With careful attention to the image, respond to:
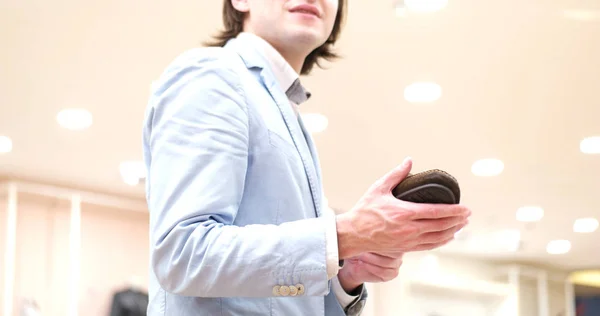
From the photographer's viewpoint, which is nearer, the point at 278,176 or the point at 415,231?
the point at 415,231

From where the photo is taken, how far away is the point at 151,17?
3807 mm

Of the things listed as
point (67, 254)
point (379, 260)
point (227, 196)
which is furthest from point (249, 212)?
point (67, 254)

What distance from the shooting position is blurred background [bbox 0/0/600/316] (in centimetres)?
389

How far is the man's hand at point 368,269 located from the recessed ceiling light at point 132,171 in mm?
4932

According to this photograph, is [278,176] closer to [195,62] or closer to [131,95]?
[195,62]

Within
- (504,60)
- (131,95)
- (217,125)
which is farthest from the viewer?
(131,95)

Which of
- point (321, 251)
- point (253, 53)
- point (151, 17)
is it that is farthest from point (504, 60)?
point (321, 251)

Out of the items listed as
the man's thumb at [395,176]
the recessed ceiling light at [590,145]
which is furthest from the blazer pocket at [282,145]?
the recessed ceiling light at [590,145]

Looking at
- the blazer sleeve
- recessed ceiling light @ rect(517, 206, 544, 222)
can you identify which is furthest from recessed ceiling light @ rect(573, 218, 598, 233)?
the blazer sleeve

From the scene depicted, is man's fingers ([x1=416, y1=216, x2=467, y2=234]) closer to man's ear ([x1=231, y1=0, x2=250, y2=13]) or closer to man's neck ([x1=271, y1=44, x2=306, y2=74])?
man's neck ([x1=271, y1=44, x2=306, y2=74])

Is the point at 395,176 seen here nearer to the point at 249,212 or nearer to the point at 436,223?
the point at 436,223

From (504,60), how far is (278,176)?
3508mm

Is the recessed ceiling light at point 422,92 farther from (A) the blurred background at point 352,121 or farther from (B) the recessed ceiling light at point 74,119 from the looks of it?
(B) the recessed ceiling light at point 74,119

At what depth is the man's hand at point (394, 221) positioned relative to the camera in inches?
33.0
